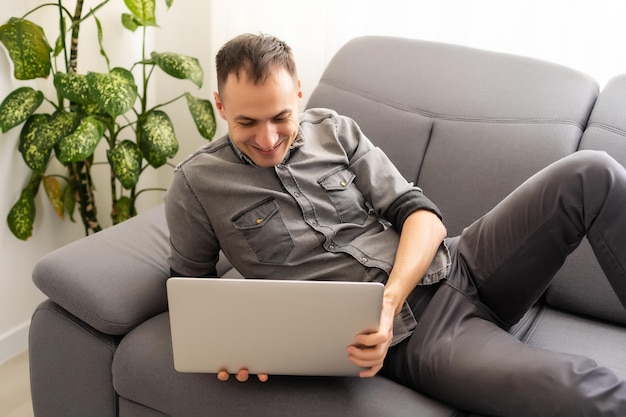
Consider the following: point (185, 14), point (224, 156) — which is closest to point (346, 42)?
point (185, 14)

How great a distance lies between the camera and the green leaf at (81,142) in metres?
2.09

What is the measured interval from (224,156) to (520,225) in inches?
24.9

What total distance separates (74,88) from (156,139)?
29 centimetres

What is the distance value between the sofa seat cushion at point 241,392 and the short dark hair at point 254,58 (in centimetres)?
57

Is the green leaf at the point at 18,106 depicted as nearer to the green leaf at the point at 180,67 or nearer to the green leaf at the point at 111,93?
the green leaf at the point at 111,93

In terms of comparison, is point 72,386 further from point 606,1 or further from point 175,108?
point 606,1

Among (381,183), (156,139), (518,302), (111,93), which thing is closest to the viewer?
(518,302)

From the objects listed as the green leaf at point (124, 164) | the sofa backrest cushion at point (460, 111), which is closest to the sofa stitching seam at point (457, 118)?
the sofa backrest cushion at point (460, 111)

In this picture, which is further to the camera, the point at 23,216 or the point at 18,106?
the point at 23,216

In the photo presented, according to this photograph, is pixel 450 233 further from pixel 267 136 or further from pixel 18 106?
pixel 18 106

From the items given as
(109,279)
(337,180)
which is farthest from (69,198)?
(337,180)

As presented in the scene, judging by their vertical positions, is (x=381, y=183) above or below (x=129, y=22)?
below

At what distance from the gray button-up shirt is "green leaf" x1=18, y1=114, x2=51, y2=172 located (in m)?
0.76

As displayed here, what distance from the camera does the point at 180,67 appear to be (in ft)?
7.48
